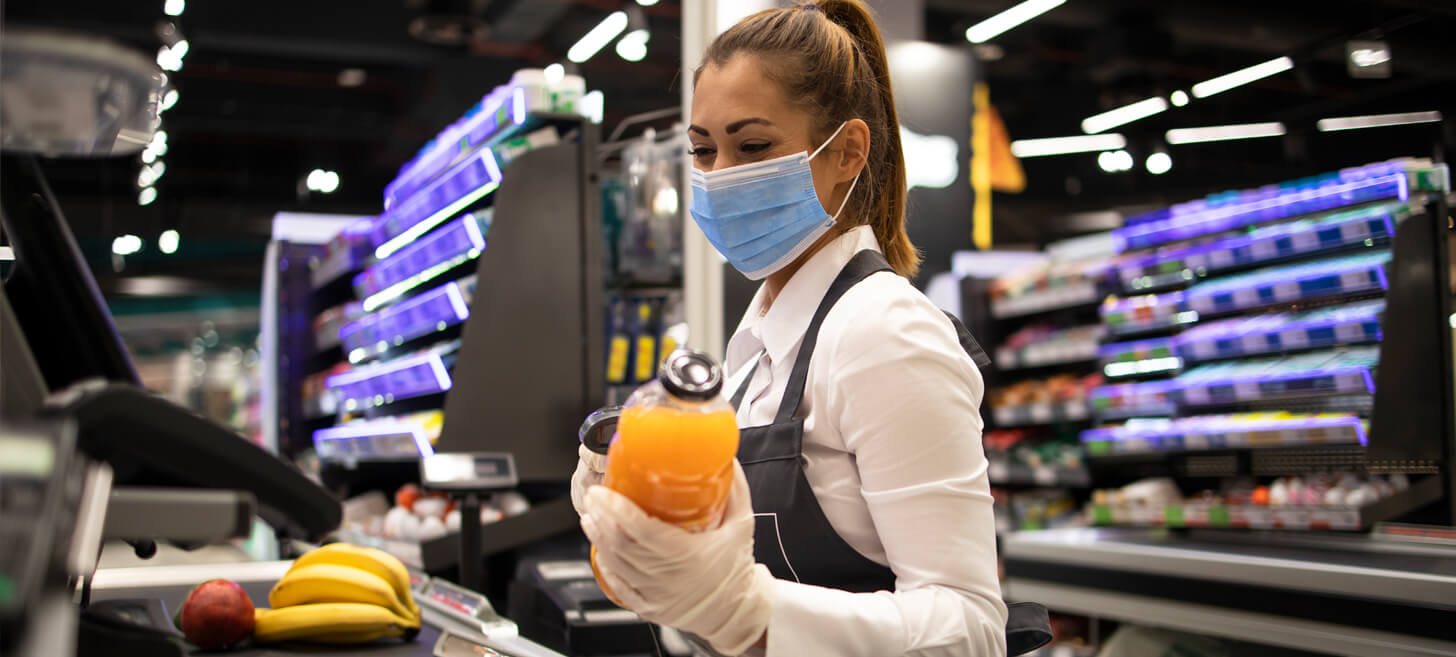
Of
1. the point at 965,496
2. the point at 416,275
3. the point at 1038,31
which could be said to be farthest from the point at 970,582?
the point at 1038,31

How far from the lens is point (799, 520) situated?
1.35 metres

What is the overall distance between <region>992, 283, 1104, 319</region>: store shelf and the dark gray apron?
469 centimetres

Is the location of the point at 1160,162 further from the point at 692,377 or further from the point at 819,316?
the point at 692,377

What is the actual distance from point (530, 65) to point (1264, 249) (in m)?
7.32

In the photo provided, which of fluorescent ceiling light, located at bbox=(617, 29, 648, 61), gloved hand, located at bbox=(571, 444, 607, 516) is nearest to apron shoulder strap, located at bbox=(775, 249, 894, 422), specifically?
gloved hand, located at bbox=(571, 444, 607, 516)

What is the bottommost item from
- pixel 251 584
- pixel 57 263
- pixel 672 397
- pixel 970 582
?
pixel 251 584

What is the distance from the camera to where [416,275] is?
3.92 m

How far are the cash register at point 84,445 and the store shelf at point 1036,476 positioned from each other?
16.0ft

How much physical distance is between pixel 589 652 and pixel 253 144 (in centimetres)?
1158

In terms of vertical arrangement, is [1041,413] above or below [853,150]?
below

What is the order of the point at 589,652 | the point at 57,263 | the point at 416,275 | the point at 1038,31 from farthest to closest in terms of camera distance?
1. the point at 1038,31
2. the point at 416,275
3. the point at 589,652
4. the point at 57,263

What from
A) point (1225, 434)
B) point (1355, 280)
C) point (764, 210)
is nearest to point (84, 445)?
point (764, 210)

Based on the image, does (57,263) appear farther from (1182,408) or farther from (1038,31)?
(1038,31)

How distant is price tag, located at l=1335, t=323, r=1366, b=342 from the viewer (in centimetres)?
375
